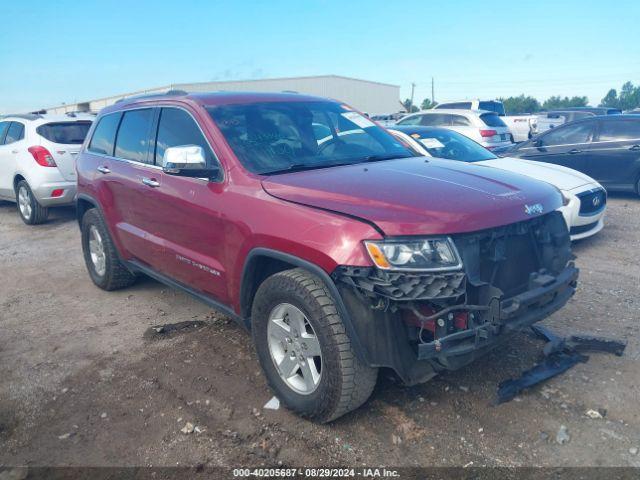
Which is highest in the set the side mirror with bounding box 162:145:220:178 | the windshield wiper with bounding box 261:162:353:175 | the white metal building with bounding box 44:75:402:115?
the white metal building with bounding box 44:75:402:115

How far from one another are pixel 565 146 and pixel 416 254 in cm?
854

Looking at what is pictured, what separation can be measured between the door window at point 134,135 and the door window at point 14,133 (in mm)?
5286

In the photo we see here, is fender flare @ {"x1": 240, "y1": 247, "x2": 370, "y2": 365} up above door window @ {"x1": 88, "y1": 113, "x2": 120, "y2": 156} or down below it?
below

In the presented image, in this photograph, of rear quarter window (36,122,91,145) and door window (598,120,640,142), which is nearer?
rear quarter window (36,122,91,145)

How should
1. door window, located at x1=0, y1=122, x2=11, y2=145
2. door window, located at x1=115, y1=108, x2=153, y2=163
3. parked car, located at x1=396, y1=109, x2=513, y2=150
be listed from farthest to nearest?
parked car, located at x1=396, y1=109, x2=513, y2=150, door window, located at x1=0, y1=122, x2=11, y2=145, door window, located at x1=115, y1=108, x2=153, y2=163

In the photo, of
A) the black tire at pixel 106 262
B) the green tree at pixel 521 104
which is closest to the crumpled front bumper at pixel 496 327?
the black tire at pixel 106 262

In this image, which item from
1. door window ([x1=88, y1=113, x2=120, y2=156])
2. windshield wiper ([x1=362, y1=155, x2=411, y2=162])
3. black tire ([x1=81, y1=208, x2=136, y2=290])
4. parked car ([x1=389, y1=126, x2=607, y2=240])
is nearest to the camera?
windshield wiper ([x1=362, y1=155, x2=411, y2=162])

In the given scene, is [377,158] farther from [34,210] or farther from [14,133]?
[14,133]

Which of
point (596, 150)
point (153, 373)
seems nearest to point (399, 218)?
point (153, 373)

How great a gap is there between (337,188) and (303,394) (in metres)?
1.21

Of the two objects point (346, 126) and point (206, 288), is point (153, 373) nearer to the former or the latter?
point (206, 288)

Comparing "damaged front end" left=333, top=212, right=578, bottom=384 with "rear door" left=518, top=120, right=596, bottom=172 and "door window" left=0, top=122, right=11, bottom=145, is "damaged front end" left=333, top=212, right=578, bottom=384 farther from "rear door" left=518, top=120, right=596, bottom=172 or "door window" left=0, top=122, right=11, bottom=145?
"door window" left=0, top=122, right=11, bottom=145

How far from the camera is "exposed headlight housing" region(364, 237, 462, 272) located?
2.70 metres

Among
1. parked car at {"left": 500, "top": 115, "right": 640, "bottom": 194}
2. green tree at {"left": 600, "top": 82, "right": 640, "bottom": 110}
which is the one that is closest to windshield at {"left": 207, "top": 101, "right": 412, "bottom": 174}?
parked car at {"left": 500, "top": 115, "right": 640, "bottom": 194}
